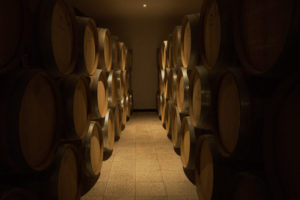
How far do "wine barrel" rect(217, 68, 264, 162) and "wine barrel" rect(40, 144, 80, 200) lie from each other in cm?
125

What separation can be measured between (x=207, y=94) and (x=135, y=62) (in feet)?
22.9

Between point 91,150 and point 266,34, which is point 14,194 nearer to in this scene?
point 266,34

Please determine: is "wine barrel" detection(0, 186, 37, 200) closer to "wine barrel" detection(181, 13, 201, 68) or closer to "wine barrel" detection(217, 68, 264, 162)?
"wine barrel" detection(217, 68, 264, 162)

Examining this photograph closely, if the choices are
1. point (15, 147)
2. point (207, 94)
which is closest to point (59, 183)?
point (15, 147)

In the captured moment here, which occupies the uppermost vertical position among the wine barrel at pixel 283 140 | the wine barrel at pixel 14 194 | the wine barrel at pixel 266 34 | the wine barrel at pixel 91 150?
the wine barrel at pixel 266 34

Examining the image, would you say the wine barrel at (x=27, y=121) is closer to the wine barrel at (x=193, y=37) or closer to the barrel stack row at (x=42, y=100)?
the barrel stack row at (x=42, y=100)

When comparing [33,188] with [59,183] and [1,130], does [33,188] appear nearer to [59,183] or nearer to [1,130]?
[59,183]

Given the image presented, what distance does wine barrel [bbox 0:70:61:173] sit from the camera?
126 cm

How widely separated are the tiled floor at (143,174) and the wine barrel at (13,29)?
6.46 feet

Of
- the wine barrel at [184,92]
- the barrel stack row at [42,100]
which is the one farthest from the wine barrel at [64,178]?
the wine barrel at [184,92]

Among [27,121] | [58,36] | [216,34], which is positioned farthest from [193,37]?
[27,121]

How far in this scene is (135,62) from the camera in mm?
8945

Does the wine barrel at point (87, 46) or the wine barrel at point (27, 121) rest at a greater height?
the wine barrel at point (87, 46)

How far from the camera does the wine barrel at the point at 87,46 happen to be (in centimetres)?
247
